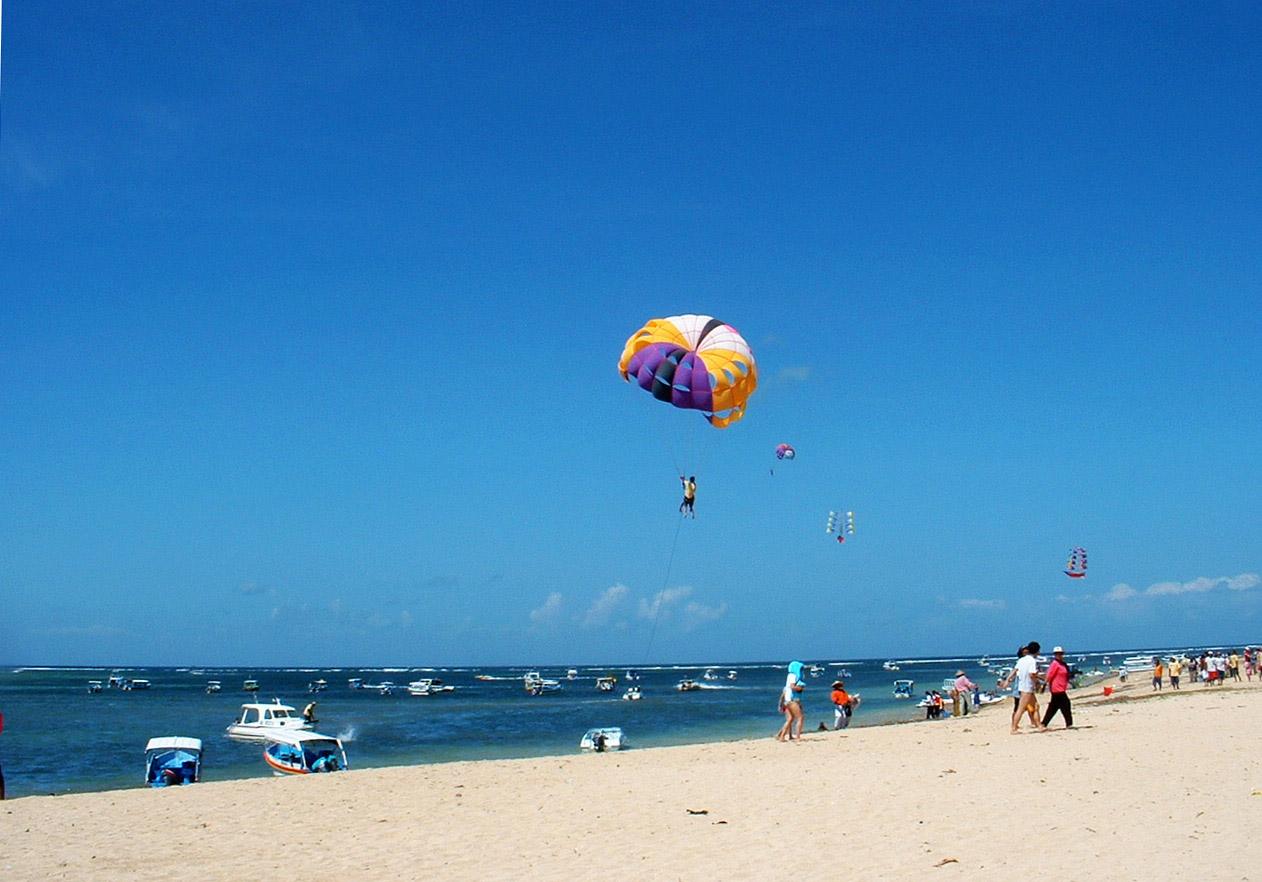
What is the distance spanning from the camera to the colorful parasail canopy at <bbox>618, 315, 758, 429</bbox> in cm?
1970

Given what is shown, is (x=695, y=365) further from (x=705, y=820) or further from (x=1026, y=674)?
(x=705, y=820)

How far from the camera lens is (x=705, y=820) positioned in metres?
9.72

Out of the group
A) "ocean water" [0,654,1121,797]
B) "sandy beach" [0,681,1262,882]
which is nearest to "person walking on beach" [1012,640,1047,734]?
"sandy beach" [0,681,1262,882]

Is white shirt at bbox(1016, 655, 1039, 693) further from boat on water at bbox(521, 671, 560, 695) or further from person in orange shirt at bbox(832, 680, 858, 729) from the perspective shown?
boat on water at bbox(521, 671, 560, 695)

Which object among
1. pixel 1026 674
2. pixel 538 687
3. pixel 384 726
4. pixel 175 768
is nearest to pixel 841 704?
pixel 1026 674

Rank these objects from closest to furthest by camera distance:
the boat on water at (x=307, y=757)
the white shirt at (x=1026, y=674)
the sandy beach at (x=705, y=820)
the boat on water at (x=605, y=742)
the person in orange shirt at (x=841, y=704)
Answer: the sandy beach at (x=705, y=820) < the white shirt at (x=1026, y=674) < the boat on water at (x=307, y=757) < the person in orange shirt at (x=841, y=704) < the boat on water at (x=605, y=742)

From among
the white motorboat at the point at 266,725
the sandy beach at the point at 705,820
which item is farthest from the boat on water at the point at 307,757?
the white motorboat at the point at 266,725

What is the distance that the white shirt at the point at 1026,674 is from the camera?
1612 cm

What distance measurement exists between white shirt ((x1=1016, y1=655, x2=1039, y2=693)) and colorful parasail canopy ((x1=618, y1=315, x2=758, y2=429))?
704cm

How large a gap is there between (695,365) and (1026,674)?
26.1 ft

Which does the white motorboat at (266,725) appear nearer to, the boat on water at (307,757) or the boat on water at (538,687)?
the boat on water at (307,757)

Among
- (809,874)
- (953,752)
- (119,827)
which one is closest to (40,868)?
(119,827)

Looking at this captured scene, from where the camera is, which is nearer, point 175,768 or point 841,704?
point 175,768

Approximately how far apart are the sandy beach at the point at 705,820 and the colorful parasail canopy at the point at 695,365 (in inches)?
289
